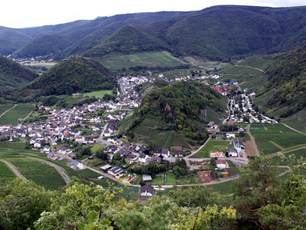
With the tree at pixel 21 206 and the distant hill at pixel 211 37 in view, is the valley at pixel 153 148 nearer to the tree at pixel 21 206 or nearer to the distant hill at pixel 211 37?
the tree at pixel 21 206

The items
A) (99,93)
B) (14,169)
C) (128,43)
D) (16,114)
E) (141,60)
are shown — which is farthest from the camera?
(128,43)

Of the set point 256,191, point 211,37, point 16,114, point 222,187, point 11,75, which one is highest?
point 211,37

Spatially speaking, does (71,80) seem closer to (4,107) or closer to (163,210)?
(4,107)

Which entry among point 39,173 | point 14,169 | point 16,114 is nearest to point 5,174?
point 14,169

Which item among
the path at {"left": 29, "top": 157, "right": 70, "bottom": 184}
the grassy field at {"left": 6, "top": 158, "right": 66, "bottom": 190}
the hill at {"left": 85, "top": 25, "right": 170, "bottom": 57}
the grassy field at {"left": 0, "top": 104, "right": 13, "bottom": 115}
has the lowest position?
the path at {"left": 29, "top": 157, "right": 70, "bottom": 184}

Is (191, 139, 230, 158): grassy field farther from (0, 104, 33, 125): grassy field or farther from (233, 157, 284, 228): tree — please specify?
(0, 104, 33, 125): grassy field

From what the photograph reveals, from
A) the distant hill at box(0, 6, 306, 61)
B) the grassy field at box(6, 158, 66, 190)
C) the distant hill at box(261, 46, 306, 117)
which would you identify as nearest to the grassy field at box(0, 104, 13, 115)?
the grassy field at box(6, 158, 66, 190)

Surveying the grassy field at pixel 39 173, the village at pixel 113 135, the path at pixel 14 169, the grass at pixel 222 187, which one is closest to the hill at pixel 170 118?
the village at pixel 113 135
